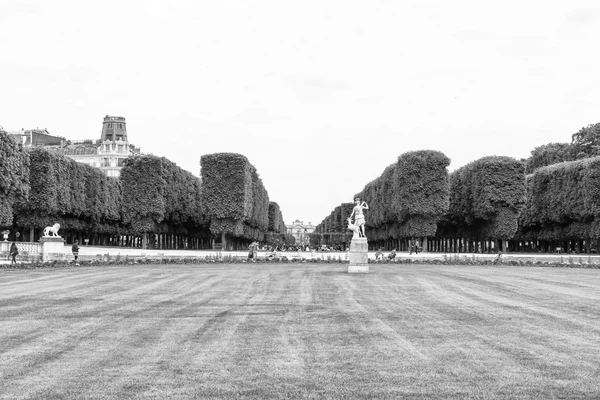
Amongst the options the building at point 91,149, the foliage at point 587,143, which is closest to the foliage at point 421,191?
the foliage at point 587,143

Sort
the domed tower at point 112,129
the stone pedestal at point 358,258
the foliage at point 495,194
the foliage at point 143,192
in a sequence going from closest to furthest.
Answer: the stone pedestal at point 358,258, the foliage at point 495,194, the foliage at point 143,192, the domed tower at point 112,129

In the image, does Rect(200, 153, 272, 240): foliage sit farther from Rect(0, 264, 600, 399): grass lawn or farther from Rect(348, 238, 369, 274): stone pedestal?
Rect(0, 264, 600, 399): grass lawn

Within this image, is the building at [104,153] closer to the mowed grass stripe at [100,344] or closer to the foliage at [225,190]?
the foliage at [225,190]

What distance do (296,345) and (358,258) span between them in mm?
24132

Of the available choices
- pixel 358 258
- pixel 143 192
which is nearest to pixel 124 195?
pixel 143 192

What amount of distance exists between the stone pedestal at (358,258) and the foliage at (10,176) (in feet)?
100

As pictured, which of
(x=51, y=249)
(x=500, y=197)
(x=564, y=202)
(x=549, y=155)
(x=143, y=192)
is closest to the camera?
(x=51, y=249)

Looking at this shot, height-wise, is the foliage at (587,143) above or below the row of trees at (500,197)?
above

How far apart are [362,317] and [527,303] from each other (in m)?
5.80

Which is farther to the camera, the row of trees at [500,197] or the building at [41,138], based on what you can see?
the building at [41,138]

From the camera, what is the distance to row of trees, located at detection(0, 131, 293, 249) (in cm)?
6016

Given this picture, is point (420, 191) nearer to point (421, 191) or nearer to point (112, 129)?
point (421, 191)

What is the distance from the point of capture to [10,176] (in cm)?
5569

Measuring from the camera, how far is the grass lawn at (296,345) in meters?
9.39
